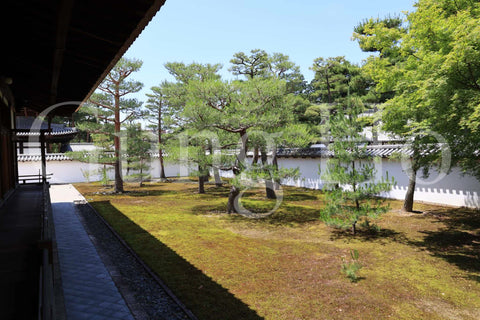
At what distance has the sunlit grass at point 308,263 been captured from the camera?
498 centimetres

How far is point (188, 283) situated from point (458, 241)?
780cm

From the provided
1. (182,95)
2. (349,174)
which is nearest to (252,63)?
(182,95)

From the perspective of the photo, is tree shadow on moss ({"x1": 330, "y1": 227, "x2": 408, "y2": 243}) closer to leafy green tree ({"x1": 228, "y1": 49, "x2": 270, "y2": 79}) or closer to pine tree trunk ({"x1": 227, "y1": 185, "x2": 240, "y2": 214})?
pine tree trunk ({"x1": 227, "y1": 185, "x2": 240, "y2": 214})

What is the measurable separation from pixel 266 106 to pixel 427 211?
8164 millimetres

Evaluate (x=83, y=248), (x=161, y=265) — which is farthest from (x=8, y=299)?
(x=83, y=248)

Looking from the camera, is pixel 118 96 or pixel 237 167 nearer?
pixel 237 167

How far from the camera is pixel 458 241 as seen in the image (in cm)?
852

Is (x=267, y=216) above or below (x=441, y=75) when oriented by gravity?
below

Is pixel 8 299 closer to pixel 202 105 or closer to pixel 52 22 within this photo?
pixel 52 22

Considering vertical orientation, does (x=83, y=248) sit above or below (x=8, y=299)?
below

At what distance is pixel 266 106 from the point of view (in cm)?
1141

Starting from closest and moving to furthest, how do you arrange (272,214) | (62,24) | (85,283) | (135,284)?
(62,24) < (85,283) < (135,284) < (272,214)

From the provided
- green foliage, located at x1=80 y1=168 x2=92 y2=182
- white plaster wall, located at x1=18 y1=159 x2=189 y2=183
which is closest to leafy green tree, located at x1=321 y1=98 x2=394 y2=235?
white plaster wall, located at x1=18 y1=159 x2=189 y2=183

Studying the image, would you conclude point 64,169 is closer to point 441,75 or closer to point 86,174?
point 86,174
